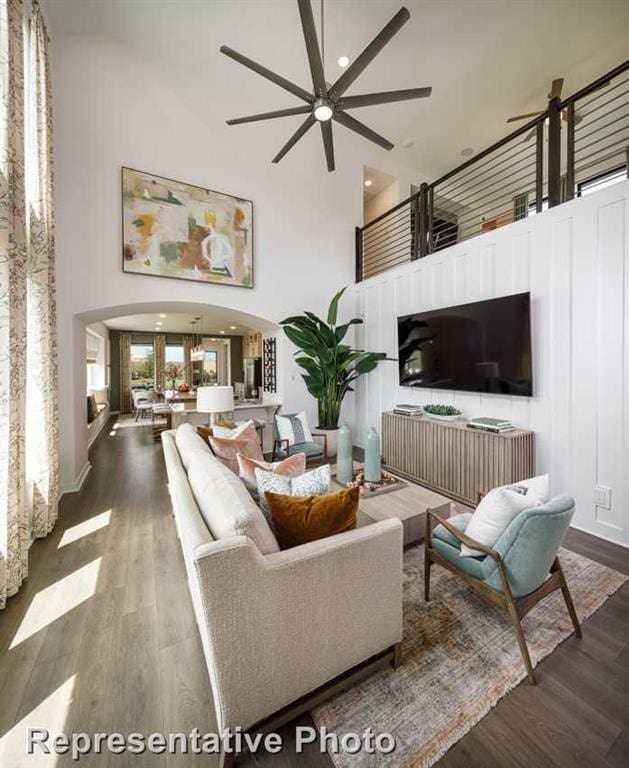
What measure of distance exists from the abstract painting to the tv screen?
2.64m

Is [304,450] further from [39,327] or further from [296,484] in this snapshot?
[39,327]

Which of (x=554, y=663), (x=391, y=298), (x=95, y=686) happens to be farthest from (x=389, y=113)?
(x=95, y=686)

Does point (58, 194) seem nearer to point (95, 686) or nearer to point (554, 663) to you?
point (95, 686)

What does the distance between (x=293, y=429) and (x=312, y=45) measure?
3620mm

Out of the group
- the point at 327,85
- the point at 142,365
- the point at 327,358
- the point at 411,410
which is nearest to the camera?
the point at 327,85

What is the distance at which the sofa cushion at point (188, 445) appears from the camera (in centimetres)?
213

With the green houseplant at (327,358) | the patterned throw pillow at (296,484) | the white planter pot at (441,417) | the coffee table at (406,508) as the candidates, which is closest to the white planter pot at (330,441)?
the green houseplant at (327,358)

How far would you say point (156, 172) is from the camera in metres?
4.20

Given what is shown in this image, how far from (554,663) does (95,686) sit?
214 centimetres

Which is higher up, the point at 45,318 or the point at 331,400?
the point at 45,318

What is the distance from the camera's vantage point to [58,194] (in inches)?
145

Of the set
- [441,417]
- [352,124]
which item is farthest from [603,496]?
[352,124]

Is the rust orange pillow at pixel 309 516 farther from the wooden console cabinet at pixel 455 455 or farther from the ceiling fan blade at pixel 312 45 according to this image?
the ceiling fan blade at pixel 312 45

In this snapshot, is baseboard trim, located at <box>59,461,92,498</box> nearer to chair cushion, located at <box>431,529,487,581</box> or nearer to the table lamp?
the table lamp
